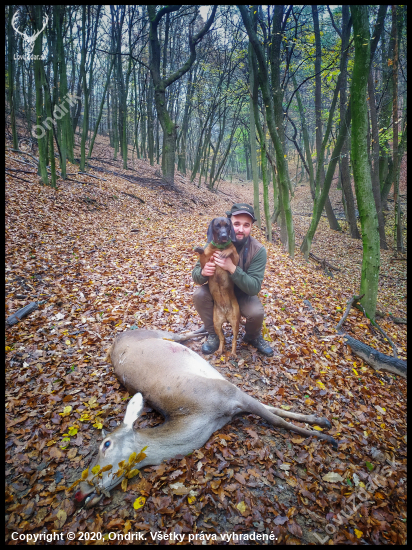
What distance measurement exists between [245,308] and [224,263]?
2.83 ft

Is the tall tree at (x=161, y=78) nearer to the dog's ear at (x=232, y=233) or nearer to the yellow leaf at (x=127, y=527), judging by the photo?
the dog's ear at (x=232, y=233)

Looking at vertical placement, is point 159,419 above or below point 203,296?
below

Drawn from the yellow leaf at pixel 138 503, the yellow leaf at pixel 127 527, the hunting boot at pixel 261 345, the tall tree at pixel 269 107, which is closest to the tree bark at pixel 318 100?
the tall tree at pixel 269 107

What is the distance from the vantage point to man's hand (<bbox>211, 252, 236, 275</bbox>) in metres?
3.27

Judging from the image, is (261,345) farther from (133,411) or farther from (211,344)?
(133,411)

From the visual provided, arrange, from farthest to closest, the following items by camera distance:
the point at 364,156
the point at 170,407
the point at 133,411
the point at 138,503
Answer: the point at 364,156 < the point at 170,407 < the point at 133,411 < the point at 138,503

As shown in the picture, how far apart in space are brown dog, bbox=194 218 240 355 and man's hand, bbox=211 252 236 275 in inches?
2.0

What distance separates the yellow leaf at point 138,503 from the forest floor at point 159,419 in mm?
21

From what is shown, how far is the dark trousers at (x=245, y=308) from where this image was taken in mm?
3746

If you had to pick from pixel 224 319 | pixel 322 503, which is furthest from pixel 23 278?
pixel 322 503

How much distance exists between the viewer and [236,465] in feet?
7.93

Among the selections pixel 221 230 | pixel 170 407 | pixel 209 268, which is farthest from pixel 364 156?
pixel 170 407

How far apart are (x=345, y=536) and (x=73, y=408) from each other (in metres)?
2.73

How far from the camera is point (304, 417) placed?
289cm
